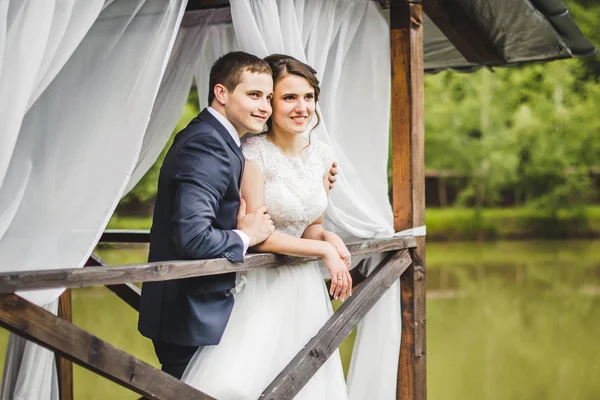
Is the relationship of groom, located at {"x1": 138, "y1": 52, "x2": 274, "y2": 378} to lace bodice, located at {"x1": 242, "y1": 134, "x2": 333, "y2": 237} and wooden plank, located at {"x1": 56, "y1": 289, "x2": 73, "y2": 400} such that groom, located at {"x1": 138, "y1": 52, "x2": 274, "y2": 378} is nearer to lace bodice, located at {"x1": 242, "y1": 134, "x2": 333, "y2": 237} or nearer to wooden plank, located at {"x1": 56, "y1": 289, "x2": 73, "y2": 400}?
lace bodice, located at {"x1": 242, "y1": 134, "x2": 333, "y2": 237}

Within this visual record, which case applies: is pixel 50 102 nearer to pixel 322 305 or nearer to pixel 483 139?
pixel 322 305

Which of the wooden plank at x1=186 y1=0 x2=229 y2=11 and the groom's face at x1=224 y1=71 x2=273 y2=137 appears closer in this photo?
the groom's face at x1=224 y1=71 x2=273 y2=137

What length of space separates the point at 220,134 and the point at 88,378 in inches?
271

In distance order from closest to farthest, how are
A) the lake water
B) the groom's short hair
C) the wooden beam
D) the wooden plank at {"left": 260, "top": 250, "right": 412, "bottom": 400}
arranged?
the groom's short hair, the wooden plank at {"left": 260, "top": 250, "right": 412, "bottom": 400}, the wooden beam, the lake water

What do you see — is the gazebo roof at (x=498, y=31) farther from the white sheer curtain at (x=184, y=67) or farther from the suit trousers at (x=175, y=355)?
the suit trousers at (x=175, y=355)

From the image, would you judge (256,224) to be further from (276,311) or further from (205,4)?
(205,4)

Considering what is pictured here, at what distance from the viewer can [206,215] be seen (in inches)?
119

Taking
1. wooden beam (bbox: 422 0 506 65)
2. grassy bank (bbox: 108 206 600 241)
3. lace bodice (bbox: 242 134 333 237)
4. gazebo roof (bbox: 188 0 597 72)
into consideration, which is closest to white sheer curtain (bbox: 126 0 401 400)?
gazebo roof (bbox: 188 0 597 72)

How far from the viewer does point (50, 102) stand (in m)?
3.56

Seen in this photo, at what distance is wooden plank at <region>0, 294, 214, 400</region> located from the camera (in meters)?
2.43

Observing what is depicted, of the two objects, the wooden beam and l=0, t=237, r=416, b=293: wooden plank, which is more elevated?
the wooden beam

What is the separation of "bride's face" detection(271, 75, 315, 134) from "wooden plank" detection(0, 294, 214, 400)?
124cm

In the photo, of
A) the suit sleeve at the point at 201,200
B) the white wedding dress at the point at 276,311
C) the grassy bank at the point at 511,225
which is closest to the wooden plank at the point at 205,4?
the white wedding dress at the point at 276,311

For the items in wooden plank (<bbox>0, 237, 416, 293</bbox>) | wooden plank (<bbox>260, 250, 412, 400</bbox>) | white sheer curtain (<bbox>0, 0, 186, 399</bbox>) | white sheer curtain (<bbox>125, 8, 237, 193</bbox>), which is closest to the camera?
wooden plank (<bbox>0, 237, 416, 293</bbox>)
